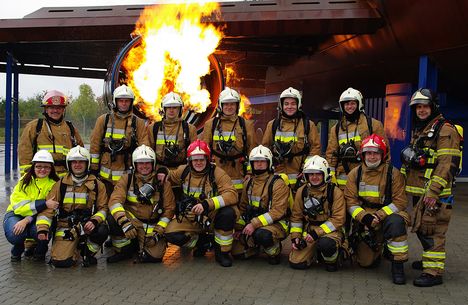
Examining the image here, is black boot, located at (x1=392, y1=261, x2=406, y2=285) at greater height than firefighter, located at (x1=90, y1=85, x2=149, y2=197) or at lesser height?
lesser

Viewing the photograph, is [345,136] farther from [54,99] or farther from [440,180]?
[54,99]

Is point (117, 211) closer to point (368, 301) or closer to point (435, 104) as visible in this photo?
point (368, 301)

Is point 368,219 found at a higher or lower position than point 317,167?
lower

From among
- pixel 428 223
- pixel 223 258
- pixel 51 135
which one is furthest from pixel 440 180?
pixel 51 135

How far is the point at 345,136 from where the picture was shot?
555 cm

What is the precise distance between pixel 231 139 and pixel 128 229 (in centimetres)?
168

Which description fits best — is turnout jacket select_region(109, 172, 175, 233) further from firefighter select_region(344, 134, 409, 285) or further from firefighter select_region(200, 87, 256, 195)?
firefighter select_region(344, 134, 409, 285)

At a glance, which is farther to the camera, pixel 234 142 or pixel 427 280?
pixel 234 142

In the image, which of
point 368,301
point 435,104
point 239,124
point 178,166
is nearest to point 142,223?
point 178,166

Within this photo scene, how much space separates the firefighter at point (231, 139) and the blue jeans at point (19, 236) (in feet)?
7.22

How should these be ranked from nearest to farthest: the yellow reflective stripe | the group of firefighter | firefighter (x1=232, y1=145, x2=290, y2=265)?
1. the yellow reflective stripe
2. the group of firefighter
3. firefighter (x1=232, y1=145, x2=290, y2=265)

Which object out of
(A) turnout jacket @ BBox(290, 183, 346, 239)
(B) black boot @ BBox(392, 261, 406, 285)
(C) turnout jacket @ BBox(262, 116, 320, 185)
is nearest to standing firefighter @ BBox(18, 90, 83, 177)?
(C) turnout jacket @ BBox(262, 116, 320, 185)

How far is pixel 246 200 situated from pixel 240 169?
1.81 ft

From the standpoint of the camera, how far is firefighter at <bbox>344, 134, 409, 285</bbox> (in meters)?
4.61
